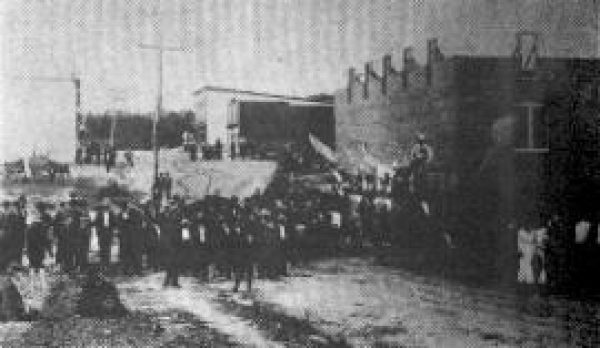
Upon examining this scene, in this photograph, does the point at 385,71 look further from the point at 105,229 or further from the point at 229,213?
the point at 105,229

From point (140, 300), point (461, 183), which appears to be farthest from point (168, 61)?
point (461, 183)

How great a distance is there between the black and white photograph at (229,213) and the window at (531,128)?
2207mm

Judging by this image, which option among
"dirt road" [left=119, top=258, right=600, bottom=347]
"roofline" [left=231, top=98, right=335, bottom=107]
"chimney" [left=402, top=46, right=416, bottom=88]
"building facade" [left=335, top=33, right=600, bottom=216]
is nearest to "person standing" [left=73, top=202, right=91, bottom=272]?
"dirt road" [left=119, top=258, right=600, bottom=347]

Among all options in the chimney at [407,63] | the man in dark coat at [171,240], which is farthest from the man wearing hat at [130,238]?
the chimney at [407,63]

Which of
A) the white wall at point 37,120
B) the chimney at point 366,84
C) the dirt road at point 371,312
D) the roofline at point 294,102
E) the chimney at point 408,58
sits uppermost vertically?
the chimney at point 408,58

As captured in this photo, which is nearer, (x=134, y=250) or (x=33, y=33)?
(x=33, y=33)

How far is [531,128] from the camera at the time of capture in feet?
37.2

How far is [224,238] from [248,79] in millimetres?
1721

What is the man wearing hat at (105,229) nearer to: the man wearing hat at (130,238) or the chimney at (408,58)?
the man wearing hat at (130,238)

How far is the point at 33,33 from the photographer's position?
6.23 metres

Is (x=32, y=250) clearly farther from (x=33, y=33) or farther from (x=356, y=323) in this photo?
(x=356, y=323)

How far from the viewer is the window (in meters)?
11.3

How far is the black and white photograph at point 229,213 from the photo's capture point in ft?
19.7

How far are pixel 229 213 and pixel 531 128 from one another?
635 cm
